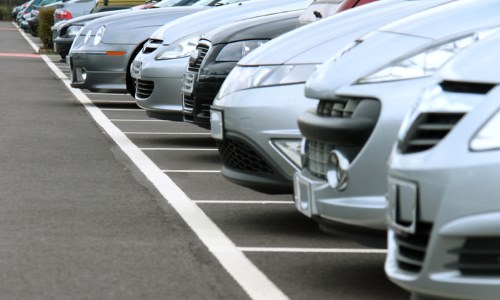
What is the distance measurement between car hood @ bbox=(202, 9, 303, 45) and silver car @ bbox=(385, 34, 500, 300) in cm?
468

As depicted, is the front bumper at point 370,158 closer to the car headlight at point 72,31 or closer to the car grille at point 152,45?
the car grille at point 152,45

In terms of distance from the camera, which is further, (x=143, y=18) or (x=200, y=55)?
(x=143, y=18)

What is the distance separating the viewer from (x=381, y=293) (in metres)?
5.72

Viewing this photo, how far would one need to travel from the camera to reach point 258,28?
364 inches

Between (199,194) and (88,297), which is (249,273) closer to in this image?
(88,297)

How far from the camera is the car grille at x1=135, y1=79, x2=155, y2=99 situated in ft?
40.5

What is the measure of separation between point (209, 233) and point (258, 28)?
2.37 metres

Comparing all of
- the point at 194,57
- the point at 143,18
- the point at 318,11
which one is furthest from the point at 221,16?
the point at 143,18

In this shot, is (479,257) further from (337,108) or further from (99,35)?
(99,35)

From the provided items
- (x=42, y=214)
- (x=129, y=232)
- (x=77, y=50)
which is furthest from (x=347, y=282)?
(x=77, y=50)

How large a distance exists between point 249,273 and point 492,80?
2.02m

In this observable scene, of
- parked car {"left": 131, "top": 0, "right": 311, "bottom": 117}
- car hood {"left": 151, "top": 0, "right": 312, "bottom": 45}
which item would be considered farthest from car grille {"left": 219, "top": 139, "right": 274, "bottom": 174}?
parked car {"left": 131, "top": 0, "right": 311, "bottom": 117}

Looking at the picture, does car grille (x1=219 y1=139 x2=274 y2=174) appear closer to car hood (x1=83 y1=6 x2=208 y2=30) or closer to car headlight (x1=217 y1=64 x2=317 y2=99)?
car headlight (x1=217 y1=64 x2=317 y2=99)

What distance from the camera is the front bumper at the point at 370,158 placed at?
5.34 meters
